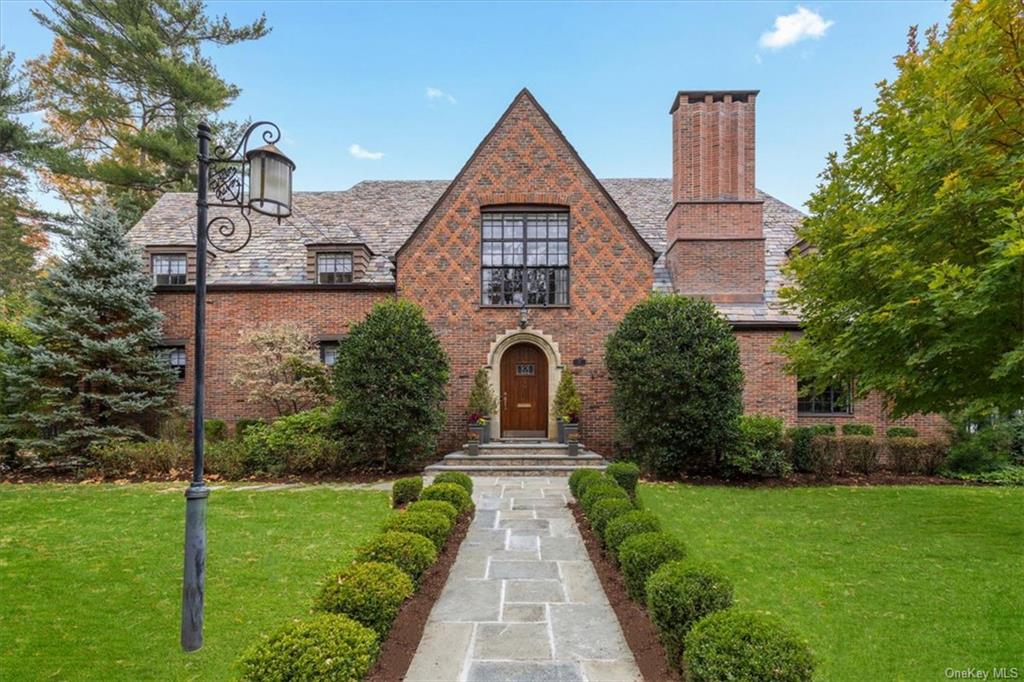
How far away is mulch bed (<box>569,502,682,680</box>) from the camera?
3.61 m

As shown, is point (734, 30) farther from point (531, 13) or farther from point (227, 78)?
point (227, 78)

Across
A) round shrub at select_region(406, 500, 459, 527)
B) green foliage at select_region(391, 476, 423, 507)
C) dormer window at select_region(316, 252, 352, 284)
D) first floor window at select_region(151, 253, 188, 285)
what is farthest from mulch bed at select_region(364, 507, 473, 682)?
first floor window at select_region(151, 253, 188, 285)

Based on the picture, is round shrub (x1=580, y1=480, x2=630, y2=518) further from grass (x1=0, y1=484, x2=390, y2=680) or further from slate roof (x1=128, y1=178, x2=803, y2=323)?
slate roof (x1=128, y1=178, x2=803, y2=323)

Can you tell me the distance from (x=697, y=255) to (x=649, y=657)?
12.0 metres

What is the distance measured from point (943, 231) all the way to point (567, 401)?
8.02m

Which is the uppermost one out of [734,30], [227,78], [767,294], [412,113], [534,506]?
[227,78]

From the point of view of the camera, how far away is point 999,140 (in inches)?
267

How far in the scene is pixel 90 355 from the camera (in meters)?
13.0

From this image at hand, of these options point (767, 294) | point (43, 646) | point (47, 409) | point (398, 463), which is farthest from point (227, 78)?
point (43, 646)

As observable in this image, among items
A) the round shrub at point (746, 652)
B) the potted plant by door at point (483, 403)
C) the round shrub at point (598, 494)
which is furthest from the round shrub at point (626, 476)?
the round shrub at point (746, 652)

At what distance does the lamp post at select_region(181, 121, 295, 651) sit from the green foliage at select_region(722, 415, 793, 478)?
993 centimetres

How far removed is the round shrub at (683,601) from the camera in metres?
3.47

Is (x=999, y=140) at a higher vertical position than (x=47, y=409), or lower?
higher

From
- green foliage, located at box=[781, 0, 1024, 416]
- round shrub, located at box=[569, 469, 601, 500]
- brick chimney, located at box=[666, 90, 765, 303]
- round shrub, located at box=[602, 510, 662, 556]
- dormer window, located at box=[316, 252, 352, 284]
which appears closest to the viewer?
round shrub, located at box=[602, 510, 662, 556]
